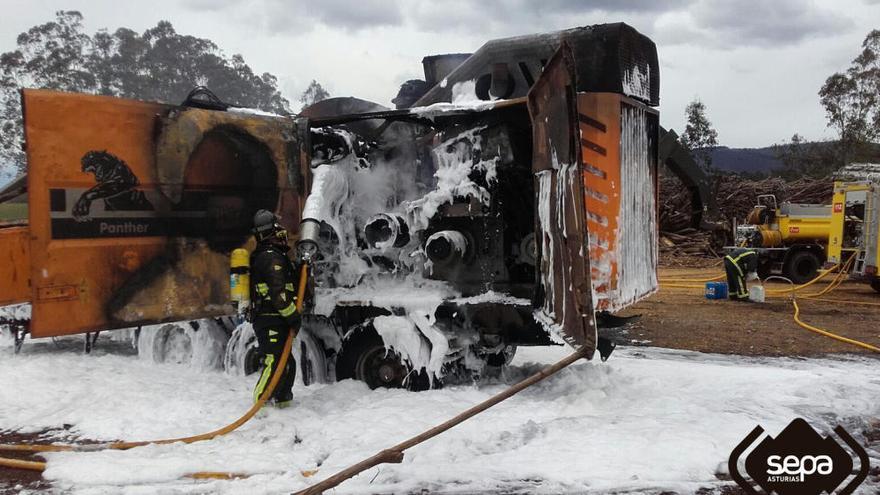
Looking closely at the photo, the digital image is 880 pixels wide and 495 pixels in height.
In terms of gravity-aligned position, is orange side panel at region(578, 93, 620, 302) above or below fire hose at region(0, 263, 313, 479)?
above

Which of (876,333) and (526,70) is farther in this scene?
(876,333)

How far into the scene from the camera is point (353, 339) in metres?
5.89

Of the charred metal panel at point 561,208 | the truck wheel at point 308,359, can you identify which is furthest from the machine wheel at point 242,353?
the charred metal panel at point 561,208

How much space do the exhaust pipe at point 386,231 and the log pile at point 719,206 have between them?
16.4 meters

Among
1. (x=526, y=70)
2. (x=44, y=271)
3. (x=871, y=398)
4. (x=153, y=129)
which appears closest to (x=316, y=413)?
(x=44, y=271)

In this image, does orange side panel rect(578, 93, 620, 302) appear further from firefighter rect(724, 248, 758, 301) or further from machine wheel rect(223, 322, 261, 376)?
firefighter rect(724, 248, 758, 301)

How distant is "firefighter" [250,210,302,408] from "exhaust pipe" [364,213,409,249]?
800mm

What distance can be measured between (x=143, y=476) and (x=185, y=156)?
253 cm

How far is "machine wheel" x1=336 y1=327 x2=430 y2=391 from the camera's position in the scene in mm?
5660

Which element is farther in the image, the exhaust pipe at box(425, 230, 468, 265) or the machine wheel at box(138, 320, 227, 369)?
the machine wheel at box(138, 320, 227, 369)

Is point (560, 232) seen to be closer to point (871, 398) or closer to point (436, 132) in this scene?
point (436, 132)

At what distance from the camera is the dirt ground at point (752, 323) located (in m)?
8.27

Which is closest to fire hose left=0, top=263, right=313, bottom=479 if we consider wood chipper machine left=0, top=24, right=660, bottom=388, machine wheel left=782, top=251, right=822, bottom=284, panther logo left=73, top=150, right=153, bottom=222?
wood chipper machine left=0, top=24, right=660, bottom=388

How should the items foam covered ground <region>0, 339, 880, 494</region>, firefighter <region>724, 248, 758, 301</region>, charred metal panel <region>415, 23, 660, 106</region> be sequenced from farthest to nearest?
firefighter <region>724, 248, 758, 301</region>
charred metal panel <region>415, 23, 660, 106</region>
foam covered ground <region>0, 339, 880, 494</region>
